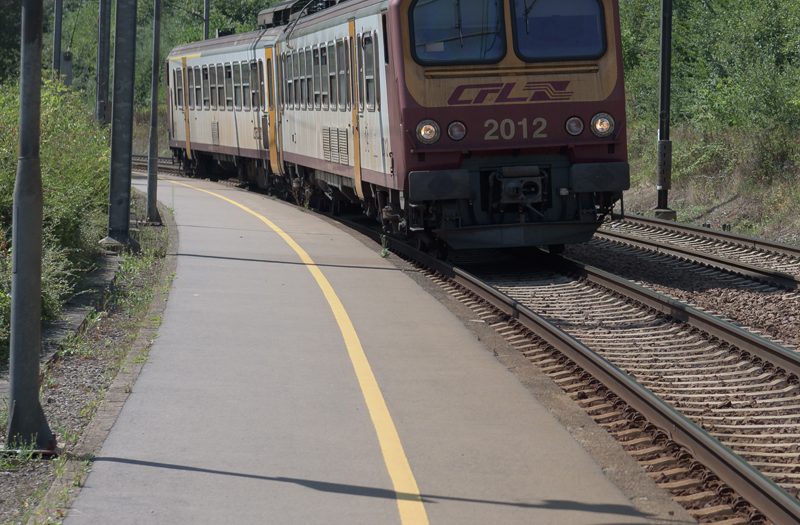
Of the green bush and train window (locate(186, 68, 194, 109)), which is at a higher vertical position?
train window (locate(186, 68, 194, 109))

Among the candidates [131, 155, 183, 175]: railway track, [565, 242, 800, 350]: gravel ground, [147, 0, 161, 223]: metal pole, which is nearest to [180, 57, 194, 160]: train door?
[131, 155, 183, 175]: railway track

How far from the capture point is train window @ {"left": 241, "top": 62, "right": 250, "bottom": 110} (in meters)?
25.1

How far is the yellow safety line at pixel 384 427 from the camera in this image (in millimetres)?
5828

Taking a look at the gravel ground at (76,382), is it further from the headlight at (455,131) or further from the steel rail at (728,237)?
the steel rail at (728,237)

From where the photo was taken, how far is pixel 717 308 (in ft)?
38.7

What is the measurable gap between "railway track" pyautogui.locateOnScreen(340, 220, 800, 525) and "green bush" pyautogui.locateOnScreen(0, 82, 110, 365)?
3.71 m

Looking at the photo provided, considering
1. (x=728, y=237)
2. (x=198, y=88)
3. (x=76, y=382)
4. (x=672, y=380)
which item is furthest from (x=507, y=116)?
(x=198, y=88)

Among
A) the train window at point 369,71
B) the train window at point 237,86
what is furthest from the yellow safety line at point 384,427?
the train window at point 237,86

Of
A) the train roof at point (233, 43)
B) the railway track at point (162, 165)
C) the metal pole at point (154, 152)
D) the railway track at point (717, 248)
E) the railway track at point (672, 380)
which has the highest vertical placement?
the train roof at point (233, 43)

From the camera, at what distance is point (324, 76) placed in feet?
58.6

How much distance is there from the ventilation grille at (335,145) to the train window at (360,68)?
1269 millimetres

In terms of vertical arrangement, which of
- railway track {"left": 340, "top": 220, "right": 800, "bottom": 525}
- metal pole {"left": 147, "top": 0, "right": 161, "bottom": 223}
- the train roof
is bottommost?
railway track {"left": 340, "top": 220, "right": 800, "bottom": 525}

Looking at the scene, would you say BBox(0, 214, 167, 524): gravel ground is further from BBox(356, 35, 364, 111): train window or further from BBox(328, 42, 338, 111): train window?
BBox(328, 42, 338, 111): train window

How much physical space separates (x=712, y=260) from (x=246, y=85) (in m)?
13.1
